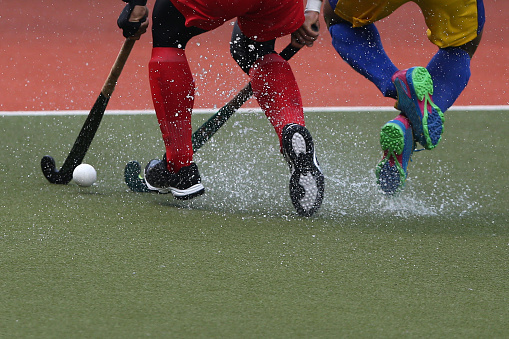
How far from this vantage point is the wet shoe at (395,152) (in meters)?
3.05

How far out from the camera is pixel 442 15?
314cm

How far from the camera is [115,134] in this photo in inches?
190

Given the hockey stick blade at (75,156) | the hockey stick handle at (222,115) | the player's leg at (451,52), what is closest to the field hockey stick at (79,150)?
the hockey stick blade at (75,156)

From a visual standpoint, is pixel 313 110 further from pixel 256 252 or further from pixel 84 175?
pixel 256 252

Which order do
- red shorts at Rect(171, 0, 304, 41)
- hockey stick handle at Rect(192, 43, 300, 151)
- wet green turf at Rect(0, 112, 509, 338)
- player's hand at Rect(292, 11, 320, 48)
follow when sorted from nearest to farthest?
wet green turf at Rect(0, 112, 509, 338), red shorts at Rect(171, 0, 304, 41), player's hand at Rect(292, 11, 320, 48), hockey stick handle at Rect(192, 43, 300, 151)

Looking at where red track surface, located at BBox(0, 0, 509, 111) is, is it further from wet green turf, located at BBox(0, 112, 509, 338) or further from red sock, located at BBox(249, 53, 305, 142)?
red sock, located at BBox(249, 53, 305, 142)

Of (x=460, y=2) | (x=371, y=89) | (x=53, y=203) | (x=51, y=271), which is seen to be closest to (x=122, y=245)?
(x=51, y=271)

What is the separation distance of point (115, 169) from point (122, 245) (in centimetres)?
138

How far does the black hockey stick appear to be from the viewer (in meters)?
3.49

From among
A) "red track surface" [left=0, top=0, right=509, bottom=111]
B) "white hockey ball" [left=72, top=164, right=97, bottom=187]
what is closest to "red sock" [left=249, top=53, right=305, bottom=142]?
"white hockey ball" [left=72, top=164, right=97, bottom=187]

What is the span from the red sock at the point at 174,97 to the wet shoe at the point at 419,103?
0.79 m

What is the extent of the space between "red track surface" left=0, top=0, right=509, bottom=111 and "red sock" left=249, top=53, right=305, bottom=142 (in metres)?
2.52

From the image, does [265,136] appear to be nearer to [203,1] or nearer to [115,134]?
[115,134]

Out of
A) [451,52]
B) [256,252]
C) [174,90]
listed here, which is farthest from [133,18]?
[451,52]
